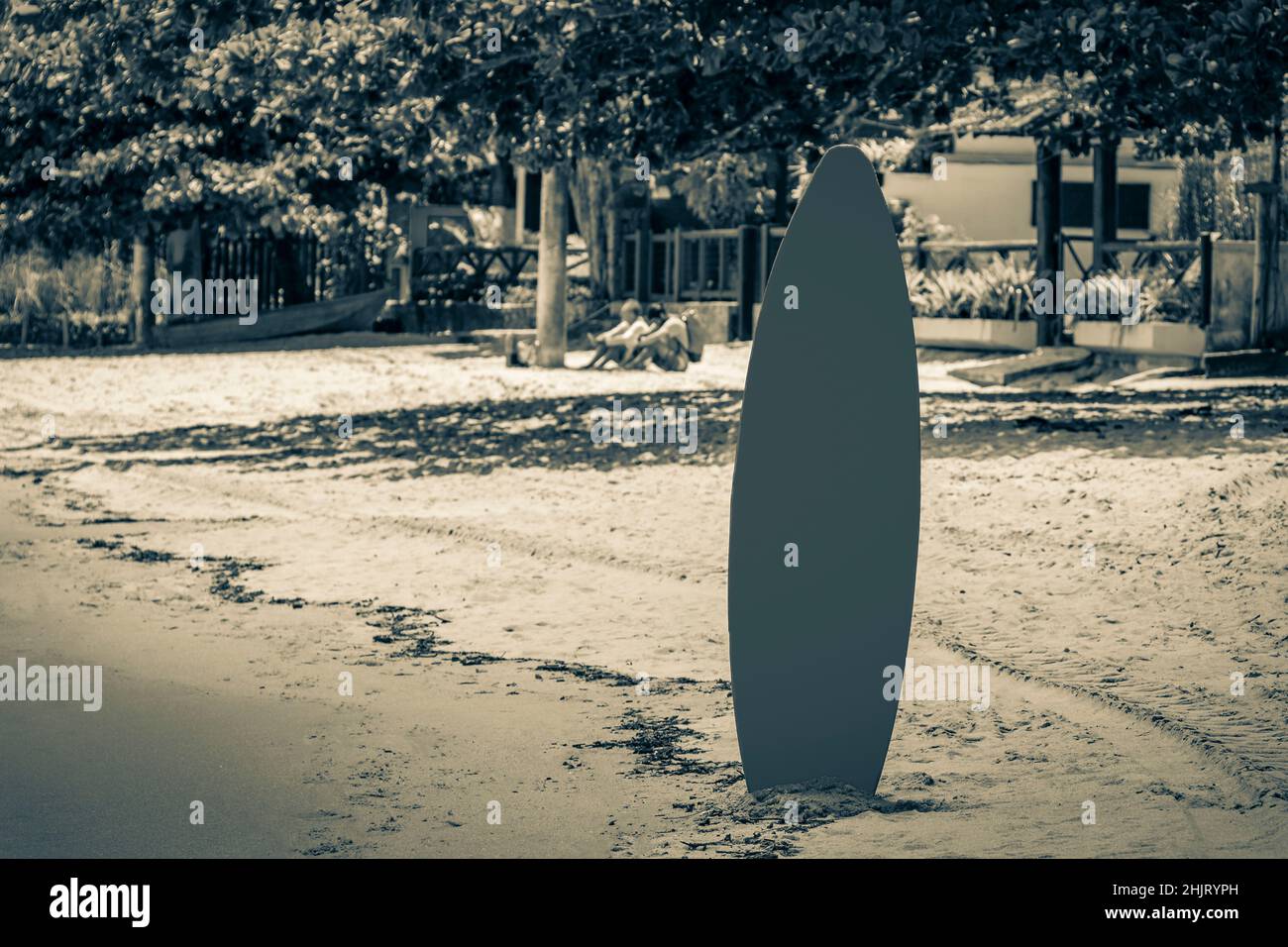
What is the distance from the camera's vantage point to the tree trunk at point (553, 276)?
24438 millimetres

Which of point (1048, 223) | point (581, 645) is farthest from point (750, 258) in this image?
point (581, 645)

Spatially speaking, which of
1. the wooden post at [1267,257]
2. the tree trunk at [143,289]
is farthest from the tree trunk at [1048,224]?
the tree trunk at [143,289]

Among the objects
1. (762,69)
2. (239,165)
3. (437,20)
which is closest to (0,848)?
(437,20)

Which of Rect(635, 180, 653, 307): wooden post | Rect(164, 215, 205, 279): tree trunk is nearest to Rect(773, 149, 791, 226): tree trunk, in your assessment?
Rect(635, 180, 653, 307): wooden post

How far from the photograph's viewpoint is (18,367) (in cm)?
2572

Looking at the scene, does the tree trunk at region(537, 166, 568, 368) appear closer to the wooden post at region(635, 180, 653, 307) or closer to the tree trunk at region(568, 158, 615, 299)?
the tree trunk at region(568, 158, 615, 299)

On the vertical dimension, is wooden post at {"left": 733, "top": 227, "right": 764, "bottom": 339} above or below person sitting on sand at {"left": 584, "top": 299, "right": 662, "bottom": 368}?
above

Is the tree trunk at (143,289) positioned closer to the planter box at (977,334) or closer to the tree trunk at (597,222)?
the tree trunk at (597,222)

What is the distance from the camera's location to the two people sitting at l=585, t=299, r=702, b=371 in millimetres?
23406

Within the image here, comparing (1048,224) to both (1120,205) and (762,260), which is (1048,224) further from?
(1120,205)

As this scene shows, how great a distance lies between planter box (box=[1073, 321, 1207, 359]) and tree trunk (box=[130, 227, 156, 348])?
1616 cm

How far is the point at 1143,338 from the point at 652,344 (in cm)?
633

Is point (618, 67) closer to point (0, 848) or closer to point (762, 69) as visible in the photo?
point (762, 69)

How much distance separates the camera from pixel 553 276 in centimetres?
2469
